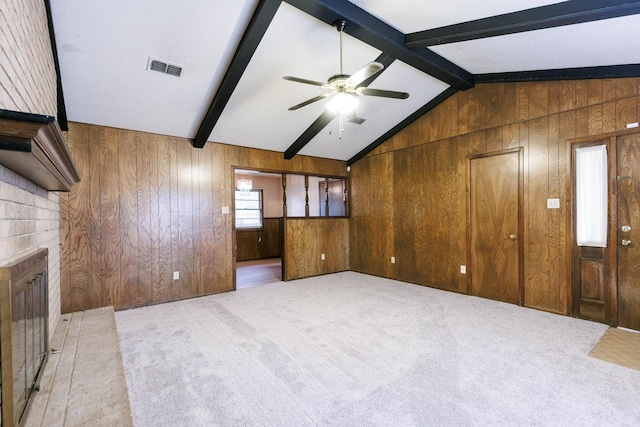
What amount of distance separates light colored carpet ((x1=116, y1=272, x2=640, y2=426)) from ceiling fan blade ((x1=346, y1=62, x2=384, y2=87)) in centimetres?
241

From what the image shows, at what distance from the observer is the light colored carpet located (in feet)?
5.81

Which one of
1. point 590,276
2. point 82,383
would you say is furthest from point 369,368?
point 590,276

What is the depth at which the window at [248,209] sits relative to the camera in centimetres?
849

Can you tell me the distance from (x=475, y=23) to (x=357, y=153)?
344 centimetres

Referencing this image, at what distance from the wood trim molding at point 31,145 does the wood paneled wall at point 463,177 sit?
460cm

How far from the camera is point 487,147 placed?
13.5ft

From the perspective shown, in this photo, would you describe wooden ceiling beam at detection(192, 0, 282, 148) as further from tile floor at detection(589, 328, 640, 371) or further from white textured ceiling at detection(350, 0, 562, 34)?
tile floor at detection(589, 328, 640, 371)

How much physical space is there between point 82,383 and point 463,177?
487 centimetres

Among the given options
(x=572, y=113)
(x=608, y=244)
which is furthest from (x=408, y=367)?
(x=572, y=113)

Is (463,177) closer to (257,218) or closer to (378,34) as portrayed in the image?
(378,34)

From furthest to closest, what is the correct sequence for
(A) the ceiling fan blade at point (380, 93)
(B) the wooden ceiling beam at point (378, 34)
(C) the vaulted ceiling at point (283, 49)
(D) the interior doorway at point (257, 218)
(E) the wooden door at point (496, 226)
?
(D) the interior doorway at point (257, 218), (E) the wooden door at point (496, 226), (A) the ceiling fan blade at point (380, 93), (B) the wooden ceiling beam at point (378, 34), (C) the vaulted ceiling at point (283, 49)

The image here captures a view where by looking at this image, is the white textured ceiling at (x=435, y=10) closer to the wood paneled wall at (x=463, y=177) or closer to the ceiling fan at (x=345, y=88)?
the ceiling fan at (x=345, y=88)

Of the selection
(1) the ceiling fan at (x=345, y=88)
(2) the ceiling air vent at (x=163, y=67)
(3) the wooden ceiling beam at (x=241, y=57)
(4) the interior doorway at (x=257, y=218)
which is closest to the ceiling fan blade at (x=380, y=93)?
(1) the ceiling fan at (x=345, y=88)

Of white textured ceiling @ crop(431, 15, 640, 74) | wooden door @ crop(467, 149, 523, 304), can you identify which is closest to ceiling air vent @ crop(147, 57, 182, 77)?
white textured ceiling @ crop(431, 15, 640, 74)
